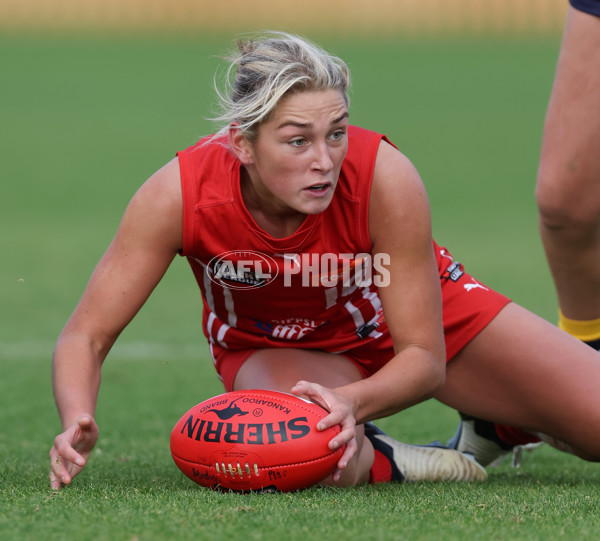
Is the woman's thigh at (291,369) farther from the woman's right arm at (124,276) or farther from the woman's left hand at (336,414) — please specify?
the woman's right arm at (124,276)

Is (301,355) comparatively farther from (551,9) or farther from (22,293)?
(551,9)

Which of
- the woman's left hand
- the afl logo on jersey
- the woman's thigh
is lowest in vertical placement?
the woman's thigh

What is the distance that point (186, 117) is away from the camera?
18078 millimetres

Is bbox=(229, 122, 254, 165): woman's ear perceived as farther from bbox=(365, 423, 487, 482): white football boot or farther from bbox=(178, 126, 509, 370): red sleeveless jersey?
bbox=(365, 423, 487, 482): white football boot

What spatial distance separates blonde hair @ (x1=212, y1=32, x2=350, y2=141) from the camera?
10.1 ft

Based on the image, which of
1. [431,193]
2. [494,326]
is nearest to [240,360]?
[494,326]

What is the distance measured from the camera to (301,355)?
362cm

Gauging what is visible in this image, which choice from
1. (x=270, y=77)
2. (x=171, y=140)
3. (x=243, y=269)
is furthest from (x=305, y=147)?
(x=171, y=140)

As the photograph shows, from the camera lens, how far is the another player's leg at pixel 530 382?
359cm

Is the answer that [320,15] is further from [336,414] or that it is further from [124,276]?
[336,414]

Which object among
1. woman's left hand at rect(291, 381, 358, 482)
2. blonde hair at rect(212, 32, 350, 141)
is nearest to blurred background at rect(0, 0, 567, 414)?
blonde hair at rect(212, 32, 350, 141)

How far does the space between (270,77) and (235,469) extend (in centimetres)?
118

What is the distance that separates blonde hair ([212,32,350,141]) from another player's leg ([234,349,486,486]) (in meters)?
0.83

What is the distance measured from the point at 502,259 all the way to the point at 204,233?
6.67 m
